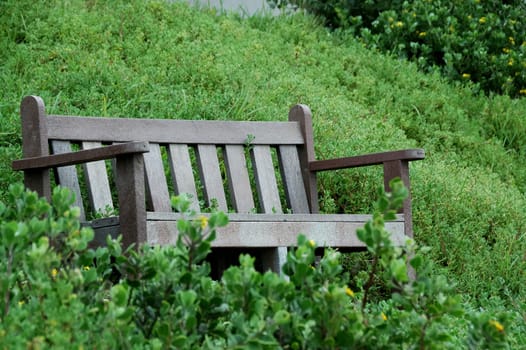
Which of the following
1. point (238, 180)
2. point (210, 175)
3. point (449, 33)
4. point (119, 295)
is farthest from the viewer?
point (449, 33)

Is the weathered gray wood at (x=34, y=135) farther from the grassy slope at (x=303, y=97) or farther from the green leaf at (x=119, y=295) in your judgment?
the green leaf at (x=119, y=295)

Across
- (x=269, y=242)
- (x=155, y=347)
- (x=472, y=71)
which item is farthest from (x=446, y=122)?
(x=155, y=347)

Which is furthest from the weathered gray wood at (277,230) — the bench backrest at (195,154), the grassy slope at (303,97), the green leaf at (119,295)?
the green leaf at (119,295)

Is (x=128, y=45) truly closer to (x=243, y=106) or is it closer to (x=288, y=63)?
(x=243, y=106)

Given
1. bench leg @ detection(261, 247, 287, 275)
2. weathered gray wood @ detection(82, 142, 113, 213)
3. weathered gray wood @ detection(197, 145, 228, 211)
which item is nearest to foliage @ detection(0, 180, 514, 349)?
bench leg @ detection(261, 247, 287, 275)

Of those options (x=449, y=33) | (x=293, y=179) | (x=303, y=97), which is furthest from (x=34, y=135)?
(x=449, y=33)

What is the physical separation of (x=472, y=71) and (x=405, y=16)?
81 centimetres

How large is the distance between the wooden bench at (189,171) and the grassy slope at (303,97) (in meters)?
0.50

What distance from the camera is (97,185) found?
13.2ft

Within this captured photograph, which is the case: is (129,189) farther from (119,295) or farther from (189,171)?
(119,295)

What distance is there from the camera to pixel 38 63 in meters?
5.72

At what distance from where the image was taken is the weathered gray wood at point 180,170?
4.28 metres

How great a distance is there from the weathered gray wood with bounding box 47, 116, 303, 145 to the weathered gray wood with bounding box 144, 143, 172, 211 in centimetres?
10

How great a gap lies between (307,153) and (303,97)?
5.05ft
